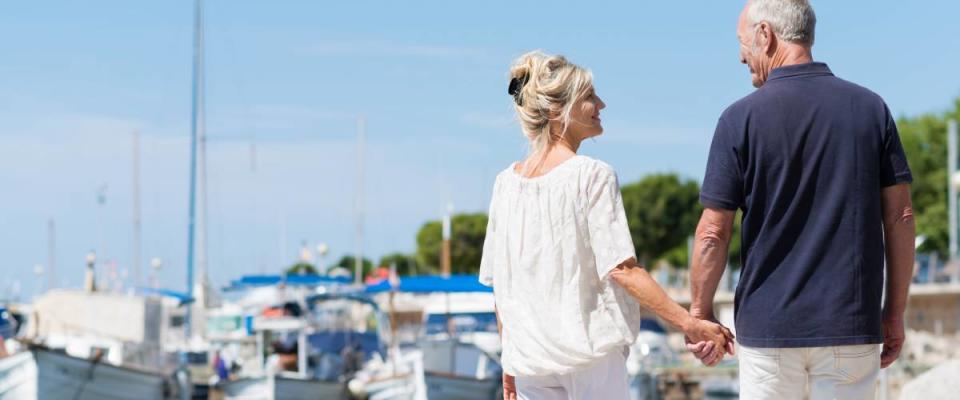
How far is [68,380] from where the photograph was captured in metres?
22.2

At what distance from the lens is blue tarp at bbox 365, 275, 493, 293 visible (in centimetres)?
2421

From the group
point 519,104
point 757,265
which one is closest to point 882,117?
point 757,265

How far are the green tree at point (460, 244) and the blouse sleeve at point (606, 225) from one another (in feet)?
296

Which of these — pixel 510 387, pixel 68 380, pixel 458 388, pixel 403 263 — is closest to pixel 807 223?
pixel 510 387

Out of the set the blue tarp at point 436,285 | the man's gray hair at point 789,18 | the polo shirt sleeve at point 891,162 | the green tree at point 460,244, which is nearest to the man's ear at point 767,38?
the man's gray hair at point 789,18

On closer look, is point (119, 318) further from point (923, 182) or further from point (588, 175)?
point (923, 182)

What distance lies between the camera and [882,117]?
13.4 feet

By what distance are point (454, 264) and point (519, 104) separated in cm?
9364

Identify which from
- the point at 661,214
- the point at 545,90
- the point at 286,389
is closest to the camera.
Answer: the point at 545,90

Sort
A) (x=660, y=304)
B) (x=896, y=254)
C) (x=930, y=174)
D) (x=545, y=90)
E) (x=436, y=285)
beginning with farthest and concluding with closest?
(x=930, y=174) < (x=436, y=285) < (x=545, y=90) < (x=660, y=304) < (x=896, y=254)

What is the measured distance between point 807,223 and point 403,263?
4460 inches

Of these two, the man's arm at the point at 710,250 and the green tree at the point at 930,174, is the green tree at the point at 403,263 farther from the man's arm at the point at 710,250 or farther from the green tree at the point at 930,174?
the man's arm at the point at 710,250

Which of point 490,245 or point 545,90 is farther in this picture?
point 490,245

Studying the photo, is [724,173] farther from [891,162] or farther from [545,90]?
[545,90]
